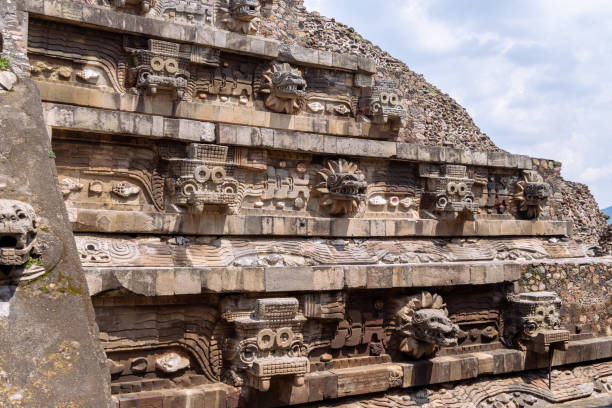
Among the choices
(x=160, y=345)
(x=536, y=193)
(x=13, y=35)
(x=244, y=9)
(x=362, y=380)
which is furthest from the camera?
(x=536, y=193)

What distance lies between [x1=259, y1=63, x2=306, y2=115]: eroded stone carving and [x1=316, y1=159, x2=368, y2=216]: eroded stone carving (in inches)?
43.4

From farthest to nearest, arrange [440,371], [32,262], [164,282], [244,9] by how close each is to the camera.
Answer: [244,9] < [440,371] < [164,282] < [32,262]

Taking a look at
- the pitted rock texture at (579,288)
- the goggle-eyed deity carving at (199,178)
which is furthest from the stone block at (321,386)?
the pitted rock texture at (579,288)

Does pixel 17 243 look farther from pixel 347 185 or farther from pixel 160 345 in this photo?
pixel 347 185

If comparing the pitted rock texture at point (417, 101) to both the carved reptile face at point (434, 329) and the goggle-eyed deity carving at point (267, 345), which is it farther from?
the goggle-eyed deity carving at point (267, 345)

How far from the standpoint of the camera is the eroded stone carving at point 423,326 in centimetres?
907

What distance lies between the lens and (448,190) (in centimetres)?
1084

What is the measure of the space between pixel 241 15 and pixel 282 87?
122cm

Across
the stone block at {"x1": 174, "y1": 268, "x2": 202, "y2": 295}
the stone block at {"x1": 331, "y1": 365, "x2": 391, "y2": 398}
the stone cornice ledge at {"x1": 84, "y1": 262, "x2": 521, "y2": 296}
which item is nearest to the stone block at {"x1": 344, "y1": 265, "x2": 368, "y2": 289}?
the stone cornice ledge at {"x1": 84, "y1": 262, "x2": 521, "y2": 296}

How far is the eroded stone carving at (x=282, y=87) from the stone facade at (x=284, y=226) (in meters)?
0.03

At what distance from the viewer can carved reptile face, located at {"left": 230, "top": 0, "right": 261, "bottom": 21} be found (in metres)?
9.75

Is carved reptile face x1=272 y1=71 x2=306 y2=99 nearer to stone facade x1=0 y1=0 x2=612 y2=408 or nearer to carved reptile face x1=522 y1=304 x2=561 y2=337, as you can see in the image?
stone facade x1=0 y1=0 x2=612 y2=408

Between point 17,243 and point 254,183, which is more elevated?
point 254,183

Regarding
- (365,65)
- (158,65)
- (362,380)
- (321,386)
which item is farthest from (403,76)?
(321,386)
